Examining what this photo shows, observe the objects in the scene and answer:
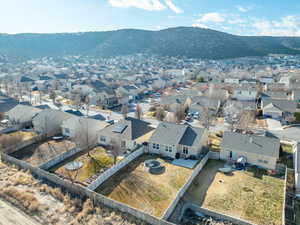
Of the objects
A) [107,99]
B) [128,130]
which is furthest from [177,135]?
[107,99]

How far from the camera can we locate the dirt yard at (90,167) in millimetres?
21031

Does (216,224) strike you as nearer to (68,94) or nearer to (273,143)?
(273,143)

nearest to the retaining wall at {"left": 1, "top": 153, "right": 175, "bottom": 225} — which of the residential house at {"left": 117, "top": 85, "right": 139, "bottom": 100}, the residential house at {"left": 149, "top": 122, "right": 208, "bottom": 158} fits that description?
the residential house at {"left": 149, "top": 122, "right": 208, "bottom": 158}

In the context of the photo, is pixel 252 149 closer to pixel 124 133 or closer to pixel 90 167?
pixel 124 133

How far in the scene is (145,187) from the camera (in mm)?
19484

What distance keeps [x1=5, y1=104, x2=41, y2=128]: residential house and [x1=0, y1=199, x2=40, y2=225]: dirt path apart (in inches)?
877

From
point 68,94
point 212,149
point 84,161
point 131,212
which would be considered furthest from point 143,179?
point 68,94

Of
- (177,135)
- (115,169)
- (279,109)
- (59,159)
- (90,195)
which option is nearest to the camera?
(90,195)

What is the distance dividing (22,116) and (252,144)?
3823 centimetres

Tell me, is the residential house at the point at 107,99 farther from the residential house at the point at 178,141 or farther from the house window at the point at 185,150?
the house window at the point at 185,150

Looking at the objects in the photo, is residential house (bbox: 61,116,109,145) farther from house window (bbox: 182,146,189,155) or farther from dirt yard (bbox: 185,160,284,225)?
dirt yard (bbox: 185,160,284,225)

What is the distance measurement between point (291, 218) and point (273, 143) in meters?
9.78

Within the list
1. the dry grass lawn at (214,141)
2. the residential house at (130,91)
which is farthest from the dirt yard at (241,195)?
the residential house at (130,91)

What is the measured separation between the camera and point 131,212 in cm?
1560
